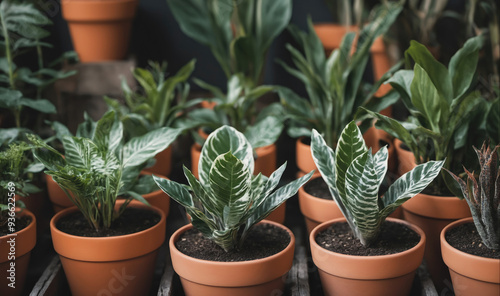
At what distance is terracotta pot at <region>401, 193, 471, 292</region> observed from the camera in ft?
5.30

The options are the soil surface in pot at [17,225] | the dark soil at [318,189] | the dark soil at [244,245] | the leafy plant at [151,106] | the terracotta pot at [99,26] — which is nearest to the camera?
the dark soil at [244,245]

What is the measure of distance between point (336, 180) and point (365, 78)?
118 cm

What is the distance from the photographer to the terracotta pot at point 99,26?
2111 mm

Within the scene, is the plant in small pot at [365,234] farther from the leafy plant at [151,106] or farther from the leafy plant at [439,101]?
the leafy plant at [151,106]

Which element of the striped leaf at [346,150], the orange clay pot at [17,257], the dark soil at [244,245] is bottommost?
the orange clay pot at [17,257]

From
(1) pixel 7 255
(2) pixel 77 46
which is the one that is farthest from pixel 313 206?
(2) pixel 77 46

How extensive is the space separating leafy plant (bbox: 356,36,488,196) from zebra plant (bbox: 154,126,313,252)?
34 centimetres

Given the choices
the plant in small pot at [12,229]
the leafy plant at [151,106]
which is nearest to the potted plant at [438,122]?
the leafy plant at [151,106]

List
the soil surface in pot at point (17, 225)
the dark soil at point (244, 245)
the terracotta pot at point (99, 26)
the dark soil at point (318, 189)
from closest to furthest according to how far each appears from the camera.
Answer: the dark soil at point (244, 245)
the soil surface in pot at point (17, 225)
the dark soil at point (318, 189)
the terracotta pot at point (99, 26)

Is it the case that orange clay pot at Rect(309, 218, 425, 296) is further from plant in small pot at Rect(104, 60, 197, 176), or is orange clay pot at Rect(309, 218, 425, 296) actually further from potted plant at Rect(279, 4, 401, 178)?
plant in small pot at Rect(104, 60, 197, 176)

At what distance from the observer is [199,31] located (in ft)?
7.25

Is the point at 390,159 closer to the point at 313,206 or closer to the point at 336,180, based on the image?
the point at 313,206

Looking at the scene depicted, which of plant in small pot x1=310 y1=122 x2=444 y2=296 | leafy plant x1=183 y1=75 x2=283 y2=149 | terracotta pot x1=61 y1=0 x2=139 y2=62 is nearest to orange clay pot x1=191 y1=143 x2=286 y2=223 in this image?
leafy plant x1=183 y1=75 x2=283 y2=149

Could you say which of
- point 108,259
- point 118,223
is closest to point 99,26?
point 118,223
